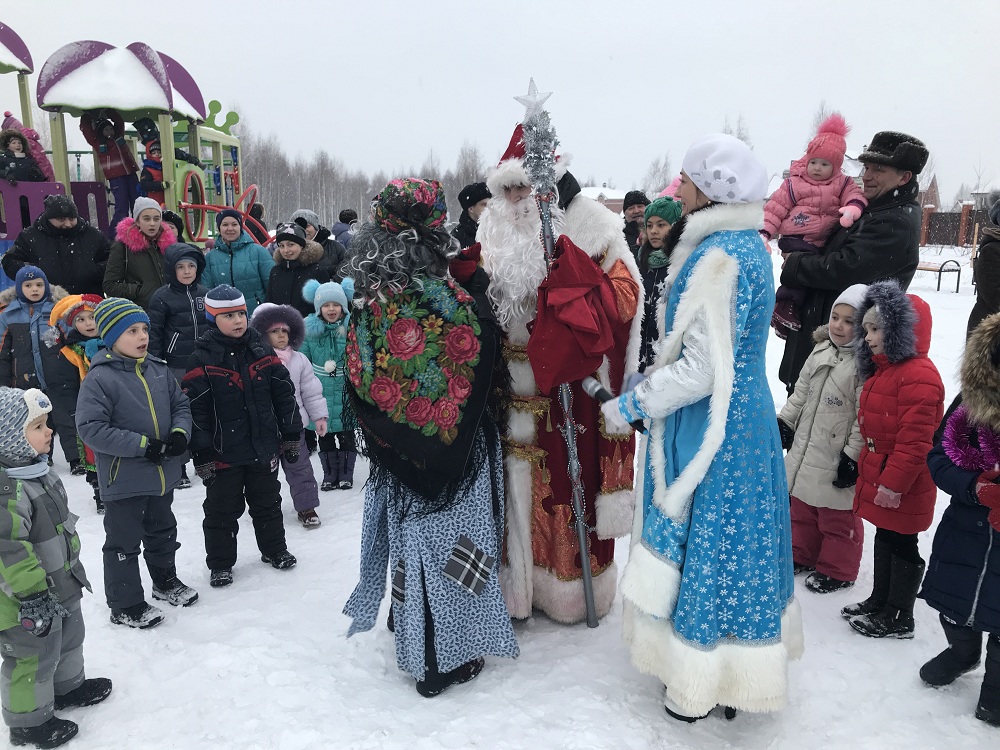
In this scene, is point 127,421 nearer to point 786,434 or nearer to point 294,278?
point 294,278

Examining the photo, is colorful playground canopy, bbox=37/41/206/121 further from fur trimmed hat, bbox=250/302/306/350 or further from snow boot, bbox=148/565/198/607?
snow boot, bbox=148/565/198/607

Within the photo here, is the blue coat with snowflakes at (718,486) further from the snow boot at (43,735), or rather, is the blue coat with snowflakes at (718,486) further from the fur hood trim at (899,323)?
the snow boot at (43,735)

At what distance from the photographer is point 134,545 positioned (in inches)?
133

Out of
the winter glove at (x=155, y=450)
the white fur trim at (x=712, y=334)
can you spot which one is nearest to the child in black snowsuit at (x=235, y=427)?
the winter glove at (x=155, y=450)

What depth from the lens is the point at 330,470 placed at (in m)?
5.53

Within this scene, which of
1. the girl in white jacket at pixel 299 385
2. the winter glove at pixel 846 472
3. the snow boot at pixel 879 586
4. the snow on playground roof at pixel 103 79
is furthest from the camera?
the snow on playground roof at pixel 103 79

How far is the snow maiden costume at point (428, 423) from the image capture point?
261 cm

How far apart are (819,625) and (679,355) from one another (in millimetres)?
1891

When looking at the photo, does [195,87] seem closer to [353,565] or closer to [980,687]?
[353,565]

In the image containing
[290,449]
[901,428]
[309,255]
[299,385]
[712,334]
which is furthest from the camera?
[309,255]

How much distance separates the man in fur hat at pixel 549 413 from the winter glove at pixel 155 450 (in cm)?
183

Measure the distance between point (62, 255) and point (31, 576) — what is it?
198 inches

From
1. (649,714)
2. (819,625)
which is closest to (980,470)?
(819,625)

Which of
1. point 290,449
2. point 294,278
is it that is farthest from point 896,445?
point 294,278
